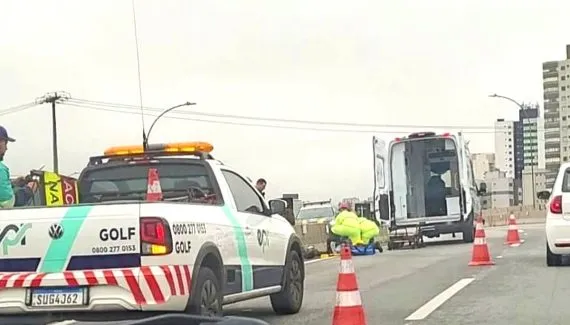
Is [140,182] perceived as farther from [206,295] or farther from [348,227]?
[348,227]

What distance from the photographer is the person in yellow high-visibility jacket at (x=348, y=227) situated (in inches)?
906

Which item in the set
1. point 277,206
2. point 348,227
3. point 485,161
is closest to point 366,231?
point 348,227

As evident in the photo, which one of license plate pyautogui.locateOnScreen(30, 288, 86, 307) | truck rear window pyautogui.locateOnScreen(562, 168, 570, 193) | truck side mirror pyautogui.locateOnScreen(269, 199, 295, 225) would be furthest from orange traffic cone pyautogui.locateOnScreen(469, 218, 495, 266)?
license plate pyautogui.locateOnScreen(30, 288, 86, 307)

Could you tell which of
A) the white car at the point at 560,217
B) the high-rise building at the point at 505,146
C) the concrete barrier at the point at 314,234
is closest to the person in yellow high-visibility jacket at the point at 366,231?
the concrete barrier at the point at 314,234

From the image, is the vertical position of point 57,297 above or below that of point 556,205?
below

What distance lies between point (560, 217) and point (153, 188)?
7866 mm

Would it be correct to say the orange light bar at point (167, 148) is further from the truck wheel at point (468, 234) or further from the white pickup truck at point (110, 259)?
the truck wheel at point (468, 234)

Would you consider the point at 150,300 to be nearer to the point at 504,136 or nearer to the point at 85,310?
the point at 85,310

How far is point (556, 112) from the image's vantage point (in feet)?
267

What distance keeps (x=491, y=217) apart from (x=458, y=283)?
47.5m

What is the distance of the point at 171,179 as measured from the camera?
9398mm

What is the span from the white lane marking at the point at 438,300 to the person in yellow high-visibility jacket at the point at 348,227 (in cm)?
Answer: 896

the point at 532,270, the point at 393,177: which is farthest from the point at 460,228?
the point at 532,270

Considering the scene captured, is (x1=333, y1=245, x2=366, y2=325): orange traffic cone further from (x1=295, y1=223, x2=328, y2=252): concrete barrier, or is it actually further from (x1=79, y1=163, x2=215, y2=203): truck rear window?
(x1=295, y1=223, x2=328, y2=252): concrete barrier
